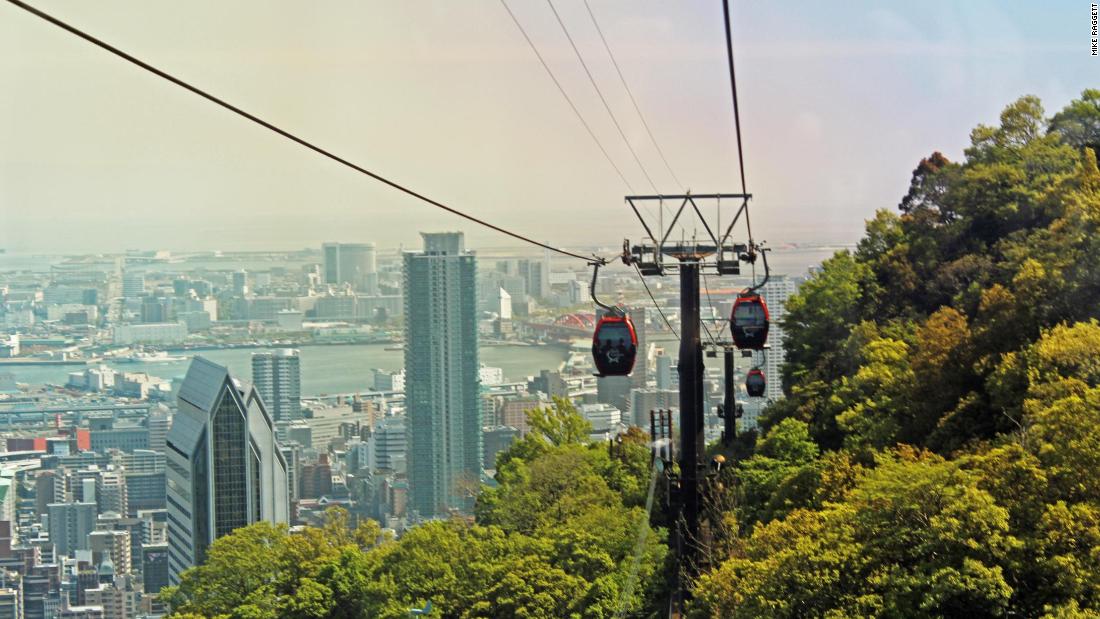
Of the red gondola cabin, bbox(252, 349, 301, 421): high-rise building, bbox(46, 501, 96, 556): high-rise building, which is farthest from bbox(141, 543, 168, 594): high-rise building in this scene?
the red gondola cabin

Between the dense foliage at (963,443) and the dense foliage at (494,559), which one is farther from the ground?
the dense foliage at (963,443)

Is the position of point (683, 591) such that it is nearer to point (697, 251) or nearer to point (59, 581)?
point (697, 251)

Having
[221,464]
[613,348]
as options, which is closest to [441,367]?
[221,464]

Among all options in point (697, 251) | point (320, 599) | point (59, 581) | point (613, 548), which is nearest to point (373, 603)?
point (320, 599)

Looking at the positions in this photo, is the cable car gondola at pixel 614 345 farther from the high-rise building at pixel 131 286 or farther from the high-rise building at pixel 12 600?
the high-rise building at pixel 131 286

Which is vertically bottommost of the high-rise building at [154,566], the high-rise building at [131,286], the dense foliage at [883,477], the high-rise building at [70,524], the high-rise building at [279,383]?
the high-rise building at [154,566]

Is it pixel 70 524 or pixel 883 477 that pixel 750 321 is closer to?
pixel 883 477

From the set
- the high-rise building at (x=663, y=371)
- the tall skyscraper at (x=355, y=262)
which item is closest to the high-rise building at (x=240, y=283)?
the tall skyscraper at (x=355, y=262)
